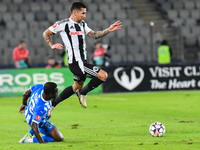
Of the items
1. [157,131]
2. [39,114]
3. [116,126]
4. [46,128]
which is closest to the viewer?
[39,114]

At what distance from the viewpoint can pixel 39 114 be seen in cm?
588

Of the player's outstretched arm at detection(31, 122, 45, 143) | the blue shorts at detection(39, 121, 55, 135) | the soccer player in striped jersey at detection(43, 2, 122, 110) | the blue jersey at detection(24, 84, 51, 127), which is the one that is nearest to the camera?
the player's outstretched arm at detection(31, 122, 45, 143)

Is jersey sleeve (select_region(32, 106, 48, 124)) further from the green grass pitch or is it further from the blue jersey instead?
the green grass pitch

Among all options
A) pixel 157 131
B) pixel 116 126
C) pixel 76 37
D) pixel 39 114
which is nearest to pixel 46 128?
pixel 39 114

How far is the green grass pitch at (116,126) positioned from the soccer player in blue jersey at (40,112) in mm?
195

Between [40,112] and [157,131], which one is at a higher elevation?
[40,112]

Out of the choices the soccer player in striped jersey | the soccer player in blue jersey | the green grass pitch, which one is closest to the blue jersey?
the soccer player in blue jersey

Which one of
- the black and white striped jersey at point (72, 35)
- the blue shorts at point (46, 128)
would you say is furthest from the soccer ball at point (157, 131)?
the black and white striped jersey at point (72, 35)

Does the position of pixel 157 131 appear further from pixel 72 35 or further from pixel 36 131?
pixel 72 35

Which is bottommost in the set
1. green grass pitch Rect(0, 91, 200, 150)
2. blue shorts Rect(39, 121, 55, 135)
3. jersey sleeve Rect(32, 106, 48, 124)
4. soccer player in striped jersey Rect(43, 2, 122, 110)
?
green grass pitch Rect(0, 91, 200, 150)

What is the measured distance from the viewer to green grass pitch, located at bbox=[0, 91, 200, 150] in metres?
5.85

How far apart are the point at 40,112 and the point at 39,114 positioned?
0.03 meters

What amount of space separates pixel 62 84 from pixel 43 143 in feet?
31.6

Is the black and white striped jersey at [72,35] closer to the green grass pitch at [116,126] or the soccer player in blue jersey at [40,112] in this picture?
the green grass pitch at [116,126]
